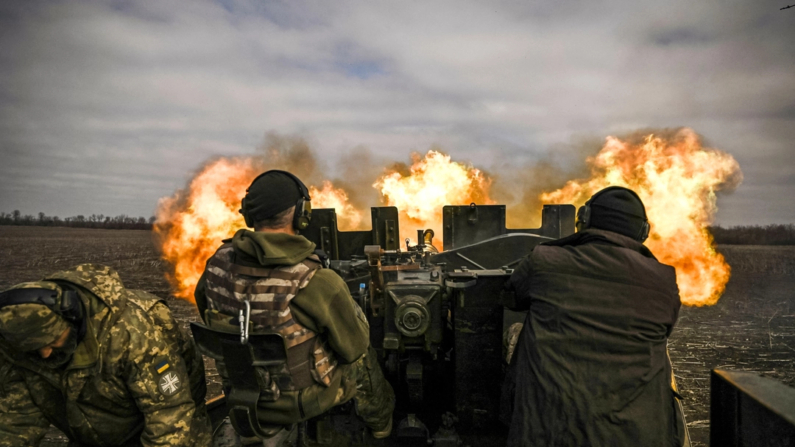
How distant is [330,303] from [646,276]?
6.35 feet

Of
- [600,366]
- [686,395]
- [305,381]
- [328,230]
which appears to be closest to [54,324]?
[305,381]

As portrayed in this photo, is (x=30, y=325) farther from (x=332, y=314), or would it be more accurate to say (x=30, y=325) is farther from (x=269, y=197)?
(x=332, y=314)

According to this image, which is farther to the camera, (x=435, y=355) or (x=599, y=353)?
(x=435, y=355)

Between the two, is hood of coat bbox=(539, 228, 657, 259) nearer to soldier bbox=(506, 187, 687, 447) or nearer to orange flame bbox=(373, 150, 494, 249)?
soldier bbox=(506, 187, 687, 447)

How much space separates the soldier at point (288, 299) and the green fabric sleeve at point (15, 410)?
4.20ft

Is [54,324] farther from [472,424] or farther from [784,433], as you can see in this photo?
[784,433]

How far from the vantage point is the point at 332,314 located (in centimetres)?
279

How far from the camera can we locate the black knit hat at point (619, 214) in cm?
291

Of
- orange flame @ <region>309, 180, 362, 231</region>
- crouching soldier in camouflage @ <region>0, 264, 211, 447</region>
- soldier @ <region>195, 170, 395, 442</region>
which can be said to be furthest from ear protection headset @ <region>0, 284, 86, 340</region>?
orange flame @ <region>309, 180, 362, 231</region>

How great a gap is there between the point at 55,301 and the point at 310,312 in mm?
1395

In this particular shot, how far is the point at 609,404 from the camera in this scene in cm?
257

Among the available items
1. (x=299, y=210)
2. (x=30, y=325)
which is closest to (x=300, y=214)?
(x=299, y=210)

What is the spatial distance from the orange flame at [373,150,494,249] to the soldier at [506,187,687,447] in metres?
10.0

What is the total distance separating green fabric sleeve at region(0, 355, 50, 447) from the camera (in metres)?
2.84
